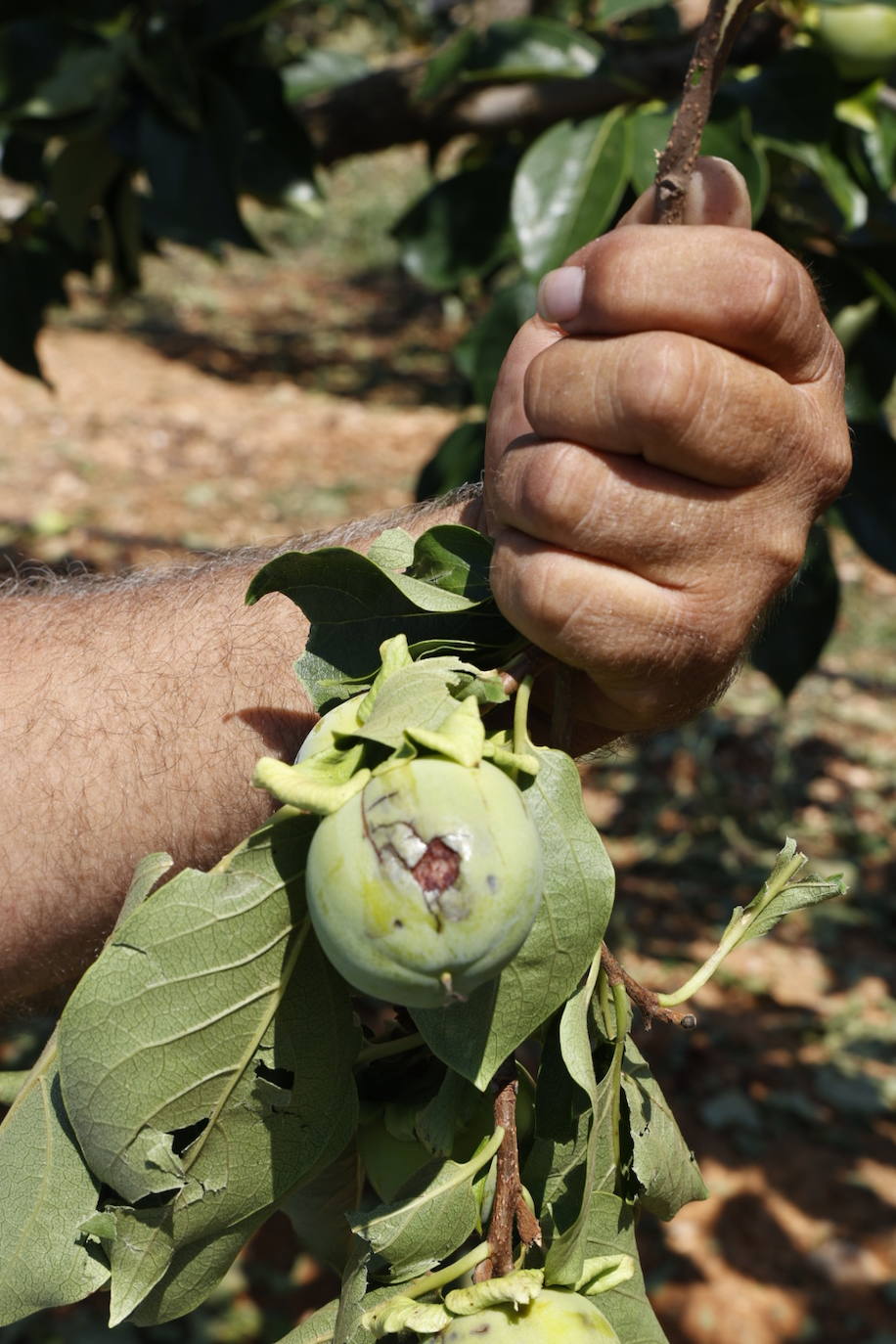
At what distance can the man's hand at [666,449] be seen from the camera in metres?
1.02

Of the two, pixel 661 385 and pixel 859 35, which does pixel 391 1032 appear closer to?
pixel 661 385

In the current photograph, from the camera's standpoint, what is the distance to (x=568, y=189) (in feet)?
7.22

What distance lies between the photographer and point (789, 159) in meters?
2.35

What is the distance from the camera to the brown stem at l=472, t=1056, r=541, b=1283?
0.95 metres

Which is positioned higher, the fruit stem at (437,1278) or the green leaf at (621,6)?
the green leaf at (621,6)

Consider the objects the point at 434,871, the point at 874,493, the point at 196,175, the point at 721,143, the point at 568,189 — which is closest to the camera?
the point at 434,871

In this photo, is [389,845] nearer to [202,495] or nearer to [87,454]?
[202,495]

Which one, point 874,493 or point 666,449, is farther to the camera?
point 874,493

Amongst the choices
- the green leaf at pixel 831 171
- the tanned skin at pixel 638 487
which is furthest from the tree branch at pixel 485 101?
the tanned skin at pixel 638 487

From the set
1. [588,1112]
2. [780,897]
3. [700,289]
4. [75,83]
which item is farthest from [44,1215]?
[75,83]

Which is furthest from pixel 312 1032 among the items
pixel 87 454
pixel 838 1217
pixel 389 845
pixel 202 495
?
pixel 87 454

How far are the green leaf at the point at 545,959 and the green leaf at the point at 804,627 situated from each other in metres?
1.79

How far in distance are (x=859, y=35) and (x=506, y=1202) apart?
7.10 feet

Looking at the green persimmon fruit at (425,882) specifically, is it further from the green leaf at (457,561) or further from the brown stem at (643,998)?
the green leaf at (457,561)
